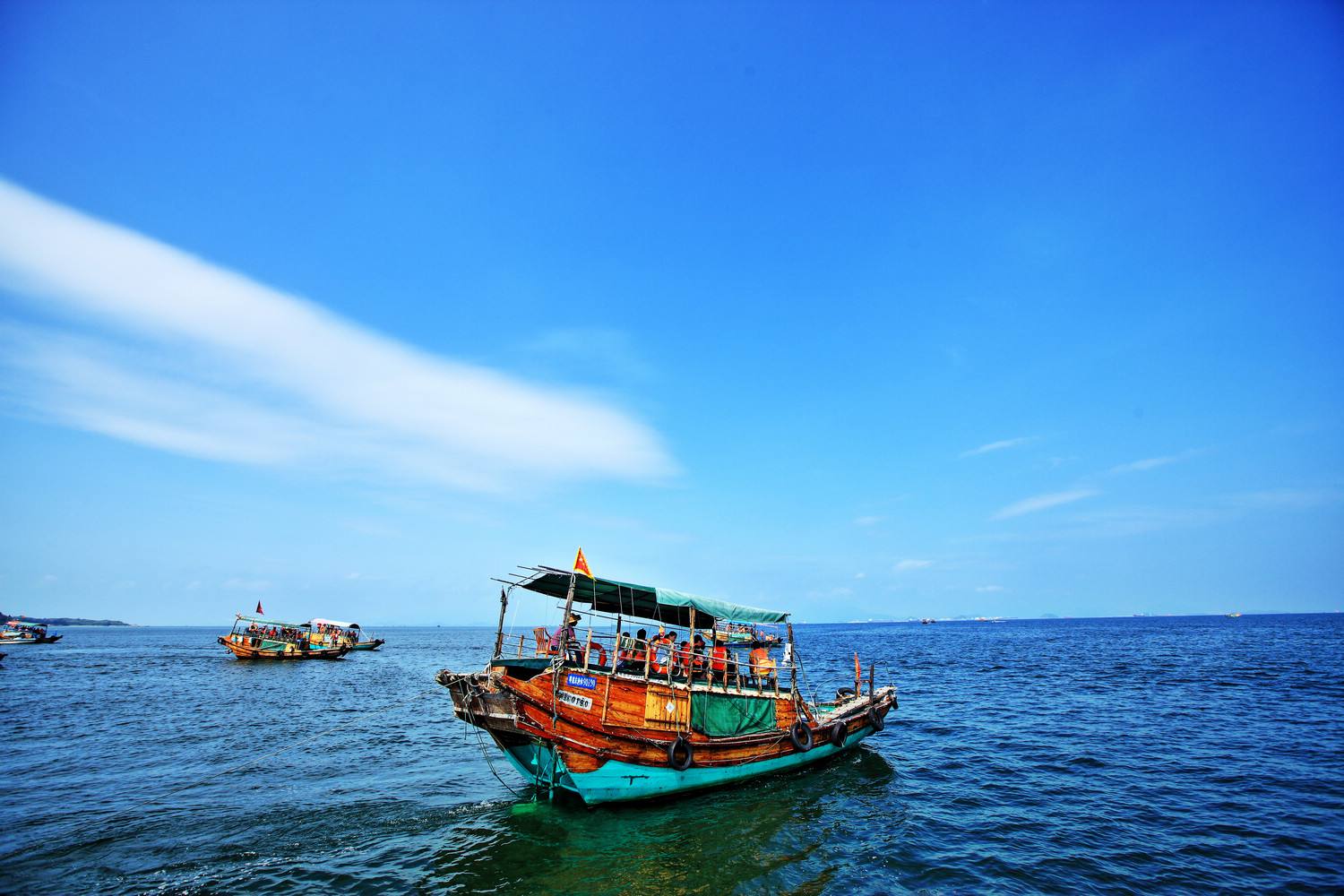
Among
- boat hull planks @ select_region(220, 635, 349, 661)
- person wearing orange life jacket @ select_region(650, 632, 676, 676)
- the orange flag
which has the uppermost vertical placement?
the orange flag

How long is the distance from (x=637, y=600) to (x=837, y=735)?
747 cm

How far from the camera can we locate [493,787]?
53.6 ft

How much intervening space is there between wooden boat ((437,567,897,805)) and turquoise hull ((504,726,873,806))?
0.03 metres

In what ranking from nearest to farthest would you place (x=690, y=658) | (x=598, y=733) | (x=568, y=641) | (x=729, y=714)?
1. (x=598, y=733)
2. (x=568, y=641)
3. (x=690, y=658)
4. (x=729, y=714)

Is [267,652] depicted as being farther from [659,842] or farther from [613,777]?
[659,842]

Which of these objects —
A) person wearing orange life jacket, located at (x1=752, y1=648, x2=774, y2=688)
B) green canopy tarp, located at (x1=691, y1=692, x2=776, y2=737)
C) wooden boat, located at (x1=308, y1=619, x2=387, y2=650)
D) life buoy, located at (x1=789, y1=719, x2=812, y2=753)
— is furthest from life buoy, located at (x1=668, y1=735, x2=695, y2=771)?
wooden boat, located at (x1=308, y1=619, x2=387, y2=650)

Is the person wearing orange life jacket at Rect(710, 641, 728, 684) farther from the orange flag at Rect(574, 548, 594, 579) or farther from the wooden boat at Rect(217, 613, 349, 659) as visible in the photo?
the wooden boat at Rect(217, 613, 349, 659)

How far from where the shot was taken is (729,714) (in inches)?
604

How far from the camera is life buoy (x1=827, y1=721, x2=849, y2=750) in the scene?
58.4ft

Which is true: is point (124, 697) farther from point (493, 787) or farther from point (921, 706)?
point (921, 706)

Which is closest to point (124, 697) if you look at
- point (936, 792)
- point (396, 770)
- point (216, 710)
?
point (216, 710)

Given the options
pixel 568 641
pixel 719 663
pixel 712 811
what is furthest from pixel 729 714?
pixel 568 641

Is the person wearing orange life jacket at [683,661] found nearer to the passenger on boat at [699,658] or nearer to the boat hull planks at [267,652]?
the passenger on boat at [699,658]

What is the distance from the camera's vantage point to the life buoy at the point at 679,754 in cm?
1396
